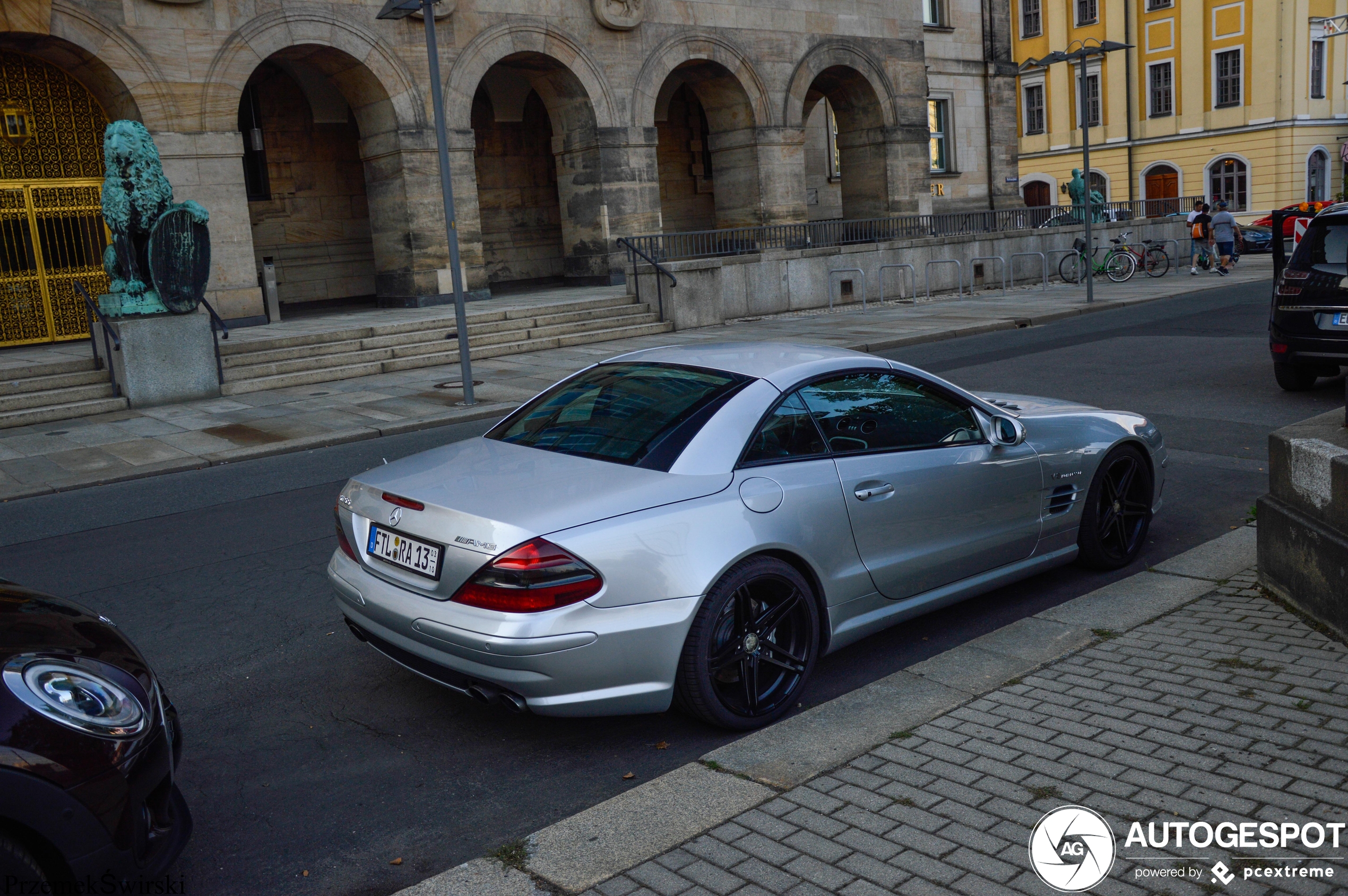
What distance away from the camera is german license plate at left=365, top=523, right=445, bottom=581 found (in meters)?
3.99

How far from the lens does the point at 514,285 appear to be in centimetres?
2738

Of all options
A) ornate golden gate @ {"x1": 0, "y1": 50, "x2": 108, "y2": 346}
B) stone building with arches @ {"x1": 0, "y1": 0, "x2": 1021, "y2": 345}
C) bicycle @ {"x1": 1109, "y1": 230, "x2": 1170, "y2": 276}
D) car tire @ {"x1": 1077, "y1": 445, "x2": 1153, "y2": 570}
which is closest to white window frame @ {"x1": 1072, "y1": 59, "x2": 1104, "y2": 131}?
stone building with arches @ {"x1": 0, "y1": 0, "x2": 1021, "y2": 345}

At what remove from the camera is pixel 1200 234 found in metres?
28.1

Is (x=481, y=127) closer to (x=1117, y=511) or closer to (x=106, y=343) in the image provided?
(x=106, y=343)

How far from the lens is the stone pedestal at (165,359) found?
1462 centimetres

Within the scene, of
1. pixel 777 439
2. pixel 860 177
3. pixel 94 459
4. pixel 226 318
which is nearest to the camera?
pixel 777 439

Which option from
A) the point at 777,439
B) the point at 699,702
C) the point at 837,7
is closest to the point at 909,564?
the point at 777,439

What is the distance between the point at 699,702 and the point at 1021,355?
40.3 ft

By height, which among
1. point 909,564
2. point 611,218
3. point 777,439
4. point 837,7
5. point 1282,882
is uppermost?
point 837,7

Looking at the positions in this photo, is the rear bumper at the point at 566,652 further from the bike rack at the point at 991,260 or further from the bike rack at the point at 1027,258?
the bike rack at the point at 1027,258

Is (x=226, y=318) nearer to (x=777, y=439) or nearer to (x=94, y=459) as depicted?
(x=94, y=459)

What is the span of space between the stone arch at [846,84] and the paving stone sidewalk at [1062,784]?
25.0 m

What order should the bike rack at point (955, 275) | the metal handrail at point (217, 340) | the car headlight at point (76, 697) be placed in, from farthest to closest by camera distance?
the bike rack at point (955, 275) < the metal handrail at point (217, 340) < the car headlight at point (76, 697)

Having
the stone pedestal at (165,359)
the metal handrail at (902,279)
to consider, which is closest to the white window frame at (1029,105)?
the metal handrail at (902,279)
